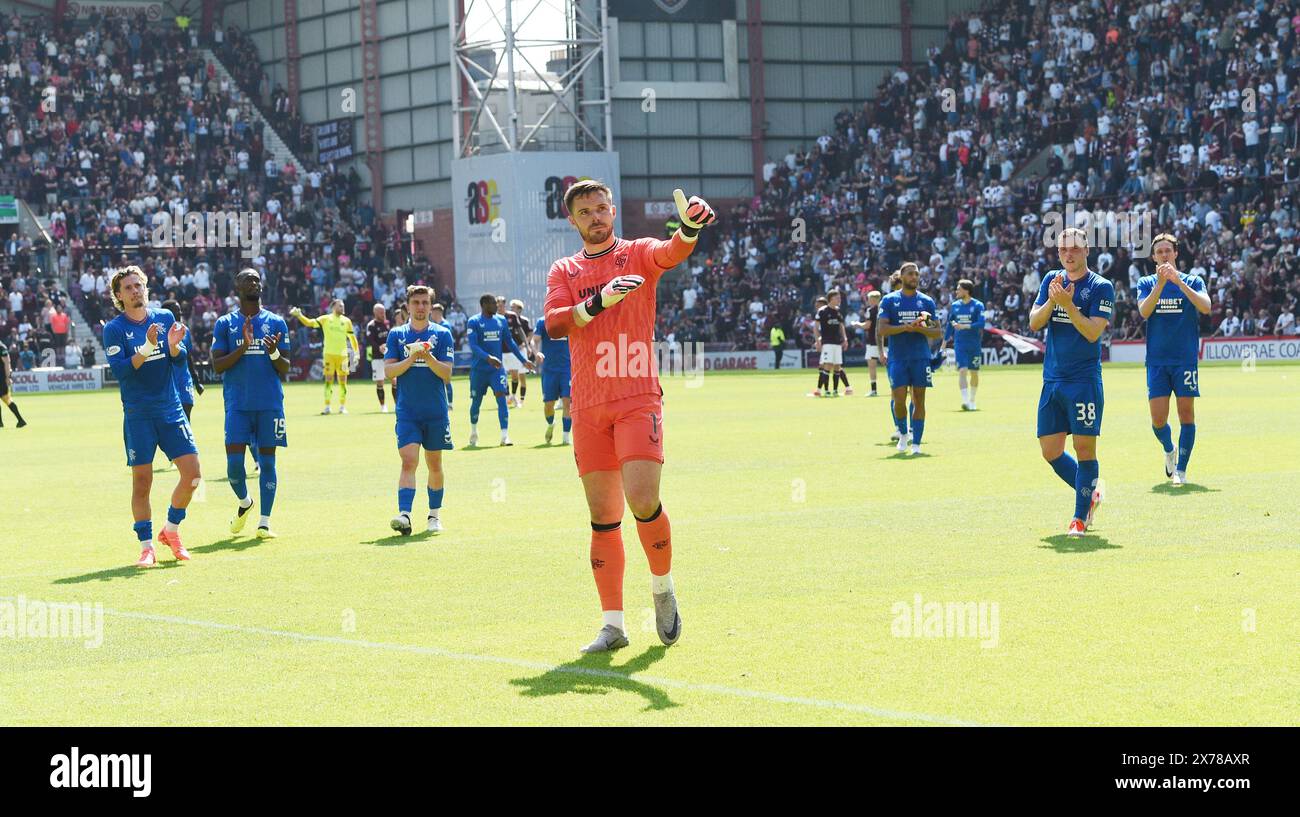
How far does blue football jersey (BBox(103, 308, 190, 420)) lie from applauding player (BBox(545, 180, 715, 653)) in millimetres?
5147

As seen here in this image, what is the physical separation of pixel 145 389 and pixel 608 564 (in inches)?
219

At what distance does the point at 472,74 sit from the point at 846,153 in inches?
581

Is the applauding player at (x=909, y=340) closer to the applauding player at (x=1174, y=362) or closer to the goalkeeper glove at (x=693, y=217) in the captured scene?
the applauding player at (x=1174, y=362)

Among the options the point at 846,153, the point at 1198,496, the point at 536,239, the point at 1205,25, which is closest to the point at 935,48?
the point at 846,153

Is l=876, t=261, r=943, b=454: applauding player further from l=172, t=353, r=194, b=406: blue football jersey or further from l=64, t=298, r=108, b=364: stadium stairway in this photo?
l=64, t=298, r=108, b=364: stadium stairway

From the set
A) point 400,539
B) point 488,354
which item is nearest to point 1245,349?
point 488,354

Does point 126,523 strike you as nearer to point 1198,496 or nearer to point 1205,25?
point 1198,496

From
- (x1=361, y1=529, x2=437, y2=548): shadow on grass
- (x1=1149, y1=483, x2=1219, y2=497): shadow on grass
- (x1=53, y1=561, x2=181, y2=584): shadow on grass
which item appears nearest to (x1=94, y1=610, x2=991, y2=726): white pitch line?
(x1=53, y1=561, x2=181, y2=584): shadow on grass

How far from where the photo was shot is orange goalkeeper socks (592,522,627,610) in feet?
30.8

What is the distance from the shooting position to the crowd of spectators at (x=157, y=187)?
58.7m

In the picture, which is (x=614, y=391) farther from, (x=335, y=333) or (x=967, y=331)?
(x=335, y=333)

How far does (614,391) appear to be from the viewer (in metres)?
9.13

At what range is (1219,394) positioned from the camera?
1250 inches

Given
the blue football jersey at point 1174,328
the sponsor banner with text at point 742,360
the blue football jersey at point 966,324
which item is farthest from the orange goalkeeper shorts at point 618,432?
the sponsor banner with text at point 742,360
